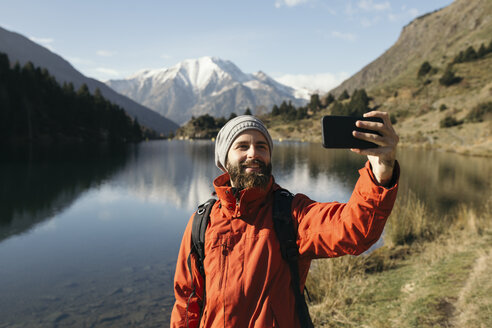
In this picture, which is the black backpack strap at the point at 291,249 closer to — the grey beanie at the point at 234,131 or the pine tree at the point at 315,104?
the grey beanie at the point at 234,131

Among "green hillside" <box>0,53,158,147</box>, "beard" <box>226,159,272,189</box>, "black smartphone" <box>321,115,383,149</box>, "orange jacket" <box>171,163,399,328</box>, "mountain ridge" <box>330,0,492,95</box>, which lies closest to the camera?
"black smartphone" <box>321,115,383,149</box>

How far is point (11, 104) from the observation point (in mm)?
53812

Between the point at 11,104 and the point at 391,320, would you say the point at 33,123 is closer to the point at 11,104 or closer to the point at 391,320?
the point at 11,104

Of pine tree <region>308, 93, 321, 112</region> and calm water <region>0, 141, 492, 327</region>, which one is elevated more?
pine tree <region>308, 93, 321, 112</region>

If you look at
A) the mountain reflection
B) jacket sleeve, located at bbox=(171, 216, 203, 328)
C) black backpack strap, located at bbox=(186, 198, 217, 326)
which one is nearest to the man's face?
black backpack strap, located at bbox=(186, 198, 217, 326)

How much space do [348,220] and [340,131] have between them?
0.45 meters

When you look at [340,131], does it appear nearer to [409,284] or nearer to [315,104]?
[409,284]

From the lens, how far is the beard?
2.05 metres

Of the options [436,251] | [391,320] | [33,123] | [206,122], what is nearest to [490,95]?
[436,251]

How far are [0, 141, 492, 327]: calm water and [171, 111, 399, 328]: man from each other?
16.2ft

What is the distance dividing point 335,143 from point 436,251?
23.8 feet

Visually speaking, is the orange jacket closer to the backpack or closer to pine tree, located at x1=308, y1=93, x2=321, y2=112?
the backpack

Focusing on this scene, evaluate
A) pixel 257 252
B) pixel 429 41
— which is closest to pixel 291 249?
pixel 257 252

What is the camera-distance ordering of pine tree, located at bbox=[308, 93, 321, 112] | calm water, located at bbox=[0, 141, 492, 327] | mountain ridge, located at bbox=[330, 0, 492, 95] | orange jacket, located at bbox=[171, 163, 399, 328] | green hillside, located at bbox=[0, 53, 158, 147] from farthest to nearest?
pine tree, located at bbox=[308, 93, 321, 112] → mountain ridge, located at bbox=[330, 0, 492, 95] → green hillside, located at bbox=[0, 53, 158, 147] → calm water, located at bbox=[0, 141, 492, 327] → orange jacket, located at bbox=[171, 163, 399, 328]
